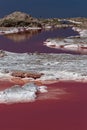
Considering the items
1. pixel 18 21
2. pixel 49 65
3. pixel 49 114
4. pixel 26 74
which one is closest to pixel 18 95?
pixel 49 114

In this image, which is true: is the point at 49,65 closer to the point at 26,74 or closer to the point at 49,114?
the point at 26,74

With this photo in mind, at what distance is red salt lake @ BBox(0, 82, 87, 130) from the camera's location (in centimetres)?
1975

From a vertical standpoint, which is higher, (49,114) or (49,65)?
(49,65)

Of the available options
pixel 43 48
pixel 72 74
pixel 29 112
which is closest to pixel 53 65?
pixel 72 74

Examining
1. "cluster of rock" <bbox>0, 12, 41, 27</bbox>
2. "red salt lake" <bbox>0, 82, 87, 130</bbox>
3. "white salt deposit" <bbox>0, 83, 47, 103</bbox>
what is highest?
"cluster of rock" <bbox>0, 12, 41, 27</bbox>

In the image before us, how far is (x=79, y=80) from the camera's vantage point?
28.5 metres

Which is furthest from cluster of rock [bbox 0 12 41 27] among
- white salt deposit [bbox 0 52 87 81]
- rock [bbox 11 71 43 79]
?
rock [bbox 11 71 43 79]

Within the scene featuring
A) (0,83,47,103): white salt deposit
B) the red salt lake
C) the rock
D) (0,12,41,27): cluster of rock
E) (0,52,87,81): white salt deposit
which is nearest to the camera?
the red salt lake

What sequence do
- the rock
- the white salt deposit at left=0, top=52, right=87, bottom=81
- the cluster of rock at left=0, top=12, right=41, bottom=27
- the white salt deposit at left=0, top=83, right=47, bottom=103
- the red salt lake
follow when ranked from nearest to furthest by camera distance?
the red salt lake < the white salt deposit at left=0, top=83, right=47, bottom=103 < the rock < the white salt deposit at left=0, top=52, right=87, bottom=81 < the cluster of rock at left=0, top=12, right=41, bottom=27

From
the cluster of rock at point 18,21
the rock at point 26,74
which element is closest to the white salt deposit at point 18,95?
the rock at point 26,74

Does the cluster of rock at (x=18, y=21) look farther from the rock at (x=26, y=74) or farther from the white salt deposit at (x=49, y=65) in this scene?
the rock at (x=26, y=74)

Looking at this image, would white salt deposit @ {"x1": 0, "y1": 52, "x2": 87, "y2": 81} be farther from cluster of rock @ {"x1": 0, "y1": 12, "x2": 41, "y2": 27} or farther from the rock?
cluster of rock @ {"x1": 0, "y1": 12, "x2": 41, "y2": 27}

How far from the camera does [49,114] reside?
2142 cm

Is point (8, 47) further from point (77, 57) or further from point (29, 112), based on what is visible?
point (29, 112)
